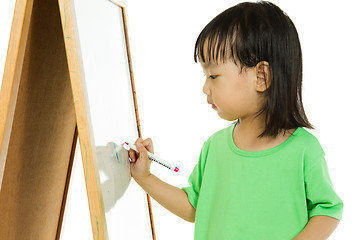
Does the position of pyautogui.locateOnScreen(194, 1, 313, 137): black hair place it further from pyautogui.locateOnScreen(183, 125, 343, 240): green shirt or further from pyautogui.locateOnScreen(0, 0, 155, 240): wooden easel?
pyautogui.locateOnScreen(0, 0, 155, 240): wooden easel

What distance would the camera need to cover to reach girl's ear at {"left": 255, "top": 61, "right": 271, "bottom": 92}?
3.32 feet

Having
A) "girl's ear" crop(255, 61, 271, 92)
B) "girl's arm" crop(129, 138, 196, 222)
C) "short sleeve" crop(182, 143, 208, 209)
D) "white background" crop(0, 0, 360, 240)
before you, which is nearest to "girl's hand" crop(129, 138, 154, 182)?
"girl's arm" crop(129, 138, 196, 222)

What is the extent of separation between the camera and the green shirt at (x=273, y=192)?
3.26 feet

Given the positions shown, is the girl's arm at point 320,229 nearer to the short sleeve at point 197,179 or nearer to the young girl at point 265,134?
the young girl at point 265,134

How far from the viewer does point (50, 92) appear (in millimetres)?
1084

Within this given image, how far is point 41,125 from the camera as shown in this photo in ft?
3.57

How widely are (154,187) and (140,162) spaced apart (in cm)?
8

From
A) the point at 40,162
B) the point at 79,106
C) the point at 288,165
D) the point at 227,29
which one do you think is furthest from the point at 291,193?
the point at 40,162

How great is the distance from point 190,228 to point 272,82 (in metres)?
1.06

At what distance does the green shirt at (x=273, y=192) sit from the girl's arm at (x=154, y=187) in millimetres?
115

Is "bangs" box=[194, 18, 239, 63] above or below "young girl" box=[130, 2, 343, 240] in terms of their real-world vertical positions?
above

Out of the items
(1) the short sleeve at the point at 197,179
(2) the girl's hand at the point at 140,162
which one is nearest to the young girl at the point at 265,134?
(1) the short sleeve at the point at 197,179

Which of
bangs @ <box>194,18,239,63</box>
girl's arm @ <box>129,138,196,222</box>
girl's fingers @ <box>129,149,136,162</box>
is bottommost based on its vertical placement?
girl's arm @ <box>129,138,196,222</box>

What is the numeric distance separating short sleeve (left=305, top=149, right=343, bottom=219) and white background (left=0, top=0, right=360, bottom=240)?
2.79ft
